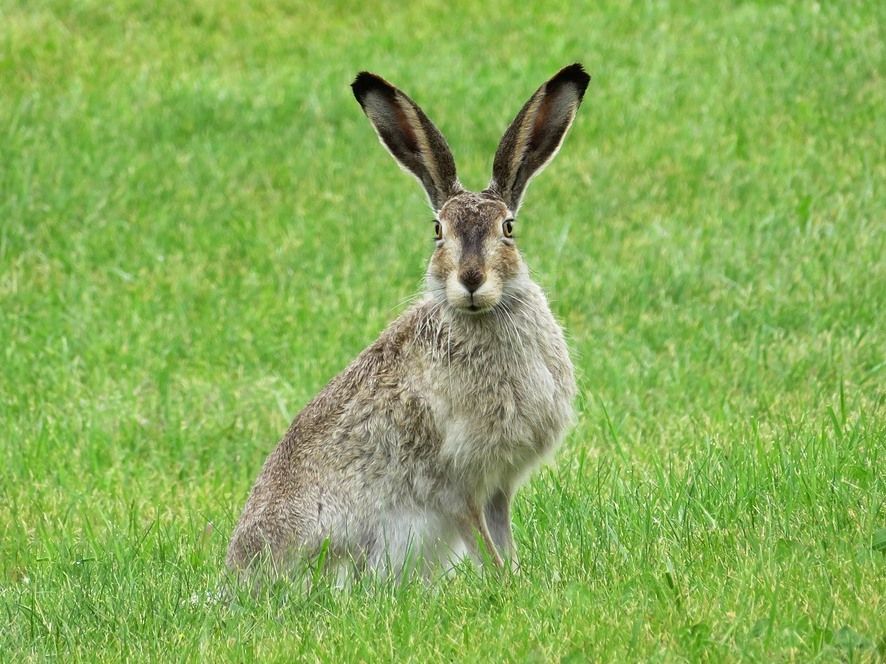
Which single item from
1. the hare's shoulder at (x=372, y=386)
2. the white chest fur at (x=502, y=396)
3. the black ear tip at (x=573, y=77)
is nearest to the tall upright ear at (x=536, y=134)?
the black ear tip at (x=573, y=77)

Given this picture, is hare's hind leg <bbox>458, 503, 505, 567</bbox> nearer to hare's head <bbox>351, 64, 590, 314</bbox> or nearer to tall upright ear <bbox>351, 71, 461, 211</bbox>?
hare's head <bbox>351, 64, 590, 314</bbox>

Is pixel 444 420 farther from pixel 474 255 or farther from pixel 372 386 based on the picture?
pixel 474 255

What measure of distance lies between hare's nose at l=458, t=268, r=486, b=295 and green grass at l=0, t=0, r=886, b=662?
1.00 m

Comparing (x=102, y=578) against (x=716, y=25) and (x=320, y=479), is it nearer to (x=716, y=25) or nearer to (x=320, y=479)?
(x=320, y=479)

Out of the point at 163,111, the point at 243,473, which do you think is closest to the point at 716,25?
the point at 163,111

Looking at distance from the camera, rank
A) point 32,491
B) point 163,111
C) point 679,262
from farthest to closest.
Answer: point 163,111, point 679,262, point 32,491

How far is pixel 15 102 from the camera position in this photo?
12.7m

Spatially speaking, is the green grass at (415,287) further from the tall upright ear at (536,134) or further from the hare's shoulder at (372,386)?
the tall upright ear at (536,134)

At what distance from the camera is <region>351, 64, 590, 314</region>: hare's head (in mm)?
5193

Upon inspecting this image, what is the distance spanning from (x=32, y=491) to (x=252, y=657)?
9.93 ft

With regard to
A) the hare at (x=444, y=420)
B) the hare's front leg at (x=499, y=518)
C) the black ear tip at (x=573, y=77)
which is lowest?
the hare's front leg at (x=499, y=518)

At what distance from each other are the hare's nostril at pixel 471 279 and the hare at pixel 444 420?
8cm

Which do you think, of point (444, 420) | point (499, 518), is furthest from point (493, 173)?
point (499, 518)

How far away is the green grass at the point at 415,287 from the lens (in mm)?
4695
